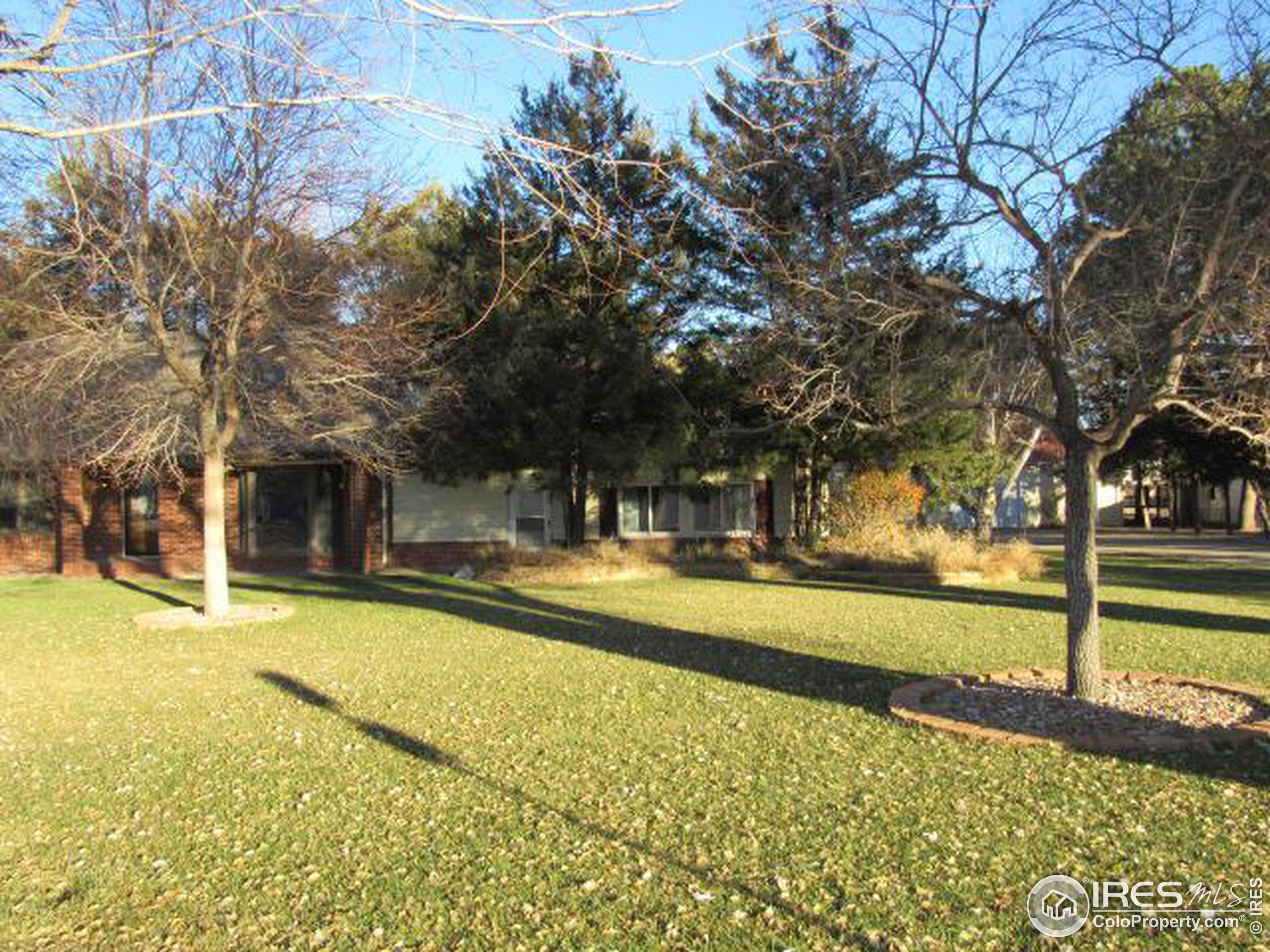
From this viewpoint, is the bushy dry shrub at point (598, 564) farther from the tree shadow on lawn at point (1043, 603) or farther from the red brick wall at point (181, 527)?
the red brick wall at point (181, 527)

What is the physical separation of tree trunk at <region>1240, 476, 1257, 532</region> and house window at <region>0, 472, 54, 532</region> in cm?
4037

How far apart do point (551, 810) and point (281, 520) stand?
18.3 metres

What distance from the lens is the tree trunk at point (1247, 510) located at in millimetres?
39969

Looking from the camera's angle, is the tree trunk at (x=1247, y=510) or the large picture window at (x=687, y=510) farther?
the tree trunk at (x=1247, y=510)

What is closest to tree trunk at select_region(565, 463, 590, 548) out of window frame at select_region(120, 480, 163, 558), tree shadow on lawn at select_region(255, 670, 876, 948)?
window frame at select_region(120, 480, 163, 558)

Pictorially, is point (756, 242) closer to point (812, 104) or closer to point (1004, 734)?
point (812, 104)

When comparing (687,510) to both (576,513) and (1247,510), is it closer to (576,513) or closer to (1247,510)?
(576,513)

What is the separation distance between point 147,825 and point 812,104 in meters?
7.58

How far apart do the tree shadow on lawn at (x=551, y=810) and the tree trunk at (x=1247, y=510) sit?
40.5 metres

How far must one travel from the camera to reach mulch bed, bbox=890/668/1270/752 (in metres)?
6.50

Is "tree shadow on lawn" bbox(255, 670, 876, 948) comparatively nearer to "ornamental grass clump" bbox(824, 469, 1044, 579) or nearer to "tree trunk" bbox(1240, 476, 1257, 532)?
"ornamental grass clump" bbox(824, 469, 1044, 579)

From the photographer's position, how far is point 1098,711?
7.27m

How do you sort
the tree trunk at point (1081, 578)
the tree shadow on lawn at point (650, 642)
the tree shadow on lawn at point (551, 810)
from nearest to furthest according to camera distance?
1. the tree shadow on lawn at point (551, 810)
2. the tree trunk at point (1081, 578)
3. the tree shadow on lawn at point (650, 642)

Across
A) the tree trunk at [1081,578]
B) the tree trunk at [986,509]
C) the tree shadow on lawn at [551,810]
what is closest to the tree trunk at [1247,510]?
the tree trunk at [986,509]
